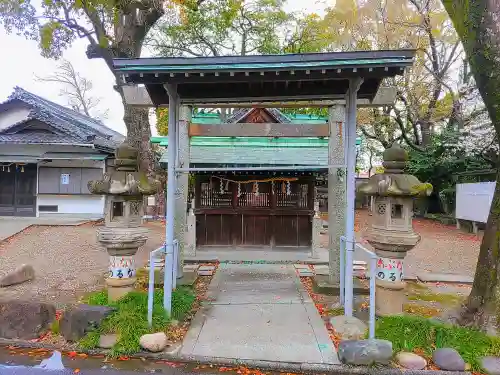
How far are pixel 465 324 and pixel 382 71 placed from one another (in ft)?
12.7

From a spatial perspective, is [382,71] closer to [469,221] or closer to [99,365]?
[99,365]

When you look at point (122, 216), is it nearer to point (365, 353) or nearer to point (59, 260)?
point (365, 353)

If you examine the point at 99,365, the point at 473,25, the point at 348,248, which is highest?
the point at 473,25

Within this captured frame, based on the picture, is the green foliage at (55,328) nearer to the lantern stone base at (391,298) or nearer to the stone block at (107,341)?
the stone block at (107,341)

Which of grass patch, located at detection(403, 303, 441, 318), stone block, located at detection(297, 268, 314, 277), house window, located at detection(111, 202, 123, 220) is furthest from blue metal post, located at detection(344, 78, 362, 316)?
house window, located at detection(111, 202, 123, 220)

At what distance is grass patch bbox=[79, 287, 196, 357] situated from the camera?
4.39m

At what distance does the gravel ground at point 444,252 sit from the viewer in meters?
9.53

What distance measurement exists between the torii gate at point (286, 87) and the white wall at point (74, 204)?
1212cm

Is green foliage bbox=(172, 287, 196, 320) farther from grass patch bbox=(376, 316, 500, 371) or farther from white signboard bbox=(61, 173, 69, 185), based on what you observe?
white signboard bbox=(61, 173, 69, 185)

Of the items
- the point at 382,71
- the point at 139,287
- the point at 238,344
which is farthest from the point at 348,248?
the point at 139,287

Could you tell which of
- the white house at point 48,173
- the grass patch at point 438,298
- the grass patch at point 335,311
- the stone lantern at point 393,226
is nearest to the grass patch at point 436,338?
the stone lantern at point 393,226

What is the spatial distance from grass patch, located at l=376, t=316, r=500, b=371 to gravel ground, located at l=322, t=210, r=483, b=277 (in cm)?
424

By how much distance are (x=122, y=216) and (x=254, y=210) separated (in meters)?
6.09

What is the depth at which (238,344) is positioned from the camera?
455cm
